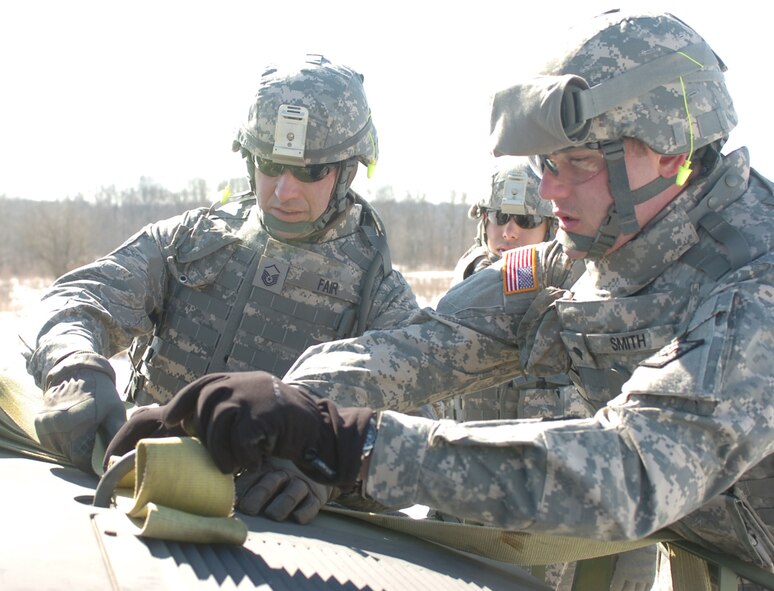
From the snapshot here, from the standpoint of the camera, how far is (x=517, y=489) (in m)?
2.06

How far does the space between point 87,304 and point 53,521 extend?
205 centimetres

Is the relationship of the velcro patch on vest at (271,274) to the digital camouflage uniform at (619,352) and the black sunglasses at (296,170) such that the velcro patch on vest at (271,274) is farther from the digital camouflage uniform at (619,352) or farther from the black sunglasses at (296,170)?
the digital camouflage uniform at (619,352)

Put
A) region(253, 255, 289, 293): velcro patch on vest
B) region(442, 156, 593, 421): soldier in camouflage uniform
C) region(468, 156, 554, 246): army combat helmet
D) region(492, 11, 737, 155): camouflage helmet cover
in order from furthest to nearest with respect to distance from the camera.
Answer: region(468, 156, 554, 246): army combat helmet, region(442, 156, 593, 421): soldier in camouflage uniform, region(253, 255, 289, 293): velcro patch on vest, region(492, 11, 737, 155): camouflage helmet cover

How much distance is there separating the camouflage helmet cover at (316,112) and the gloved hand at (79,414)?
57.3 inches

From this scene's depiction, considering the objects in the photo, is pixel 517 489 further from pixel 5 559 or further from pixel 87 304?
pixel 87 304

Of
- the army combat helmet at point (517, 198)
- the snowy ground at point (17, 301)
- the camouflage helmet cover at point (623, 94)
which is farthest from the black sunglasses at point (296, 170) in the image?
the snowy ground at point (17, 301)

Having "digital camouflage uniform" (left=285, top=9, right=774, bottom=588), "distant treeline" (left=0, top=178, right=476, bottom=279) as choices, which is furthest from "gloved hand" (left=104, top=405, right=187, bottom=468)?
"distant treeline" (left=0, top=178, right=476, bottom=279)

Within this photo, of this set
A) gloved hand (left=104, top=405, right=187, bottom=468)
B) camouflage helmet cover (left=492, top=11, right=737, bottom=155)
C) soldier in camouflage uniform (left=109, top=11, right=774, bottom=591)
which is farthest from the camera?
camouflage helmet cover (left=492, top=11, right=737, bottom=155)

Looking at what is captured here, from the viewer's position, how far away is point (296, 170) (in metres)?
4.23

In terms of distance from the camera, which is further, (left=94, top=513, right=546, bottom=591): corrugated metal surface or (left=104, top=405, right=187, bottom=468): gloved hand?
(left=104, top=405, right=187, bottom=468): gloved hand

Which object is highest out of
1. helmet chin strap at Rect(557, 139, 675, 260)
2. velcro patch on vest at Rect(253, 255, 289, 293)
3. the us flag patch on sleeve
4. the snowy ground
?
helmet chin strap at Rect(557, 139, 675, 260)

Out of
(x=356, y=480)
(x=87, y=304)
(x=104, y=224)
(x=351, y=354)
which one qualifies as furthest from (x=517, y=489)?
(x=104, y=224)

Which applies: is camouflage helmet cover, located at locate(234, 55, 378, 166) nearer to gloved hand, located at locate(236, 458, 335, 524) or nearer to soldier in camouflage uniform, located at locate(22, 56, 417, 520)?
soldier in camouflage uniform, located at locate(22, 56, 417, 520)

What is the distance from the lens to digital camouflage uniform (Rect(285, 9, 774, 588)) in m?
2.05
